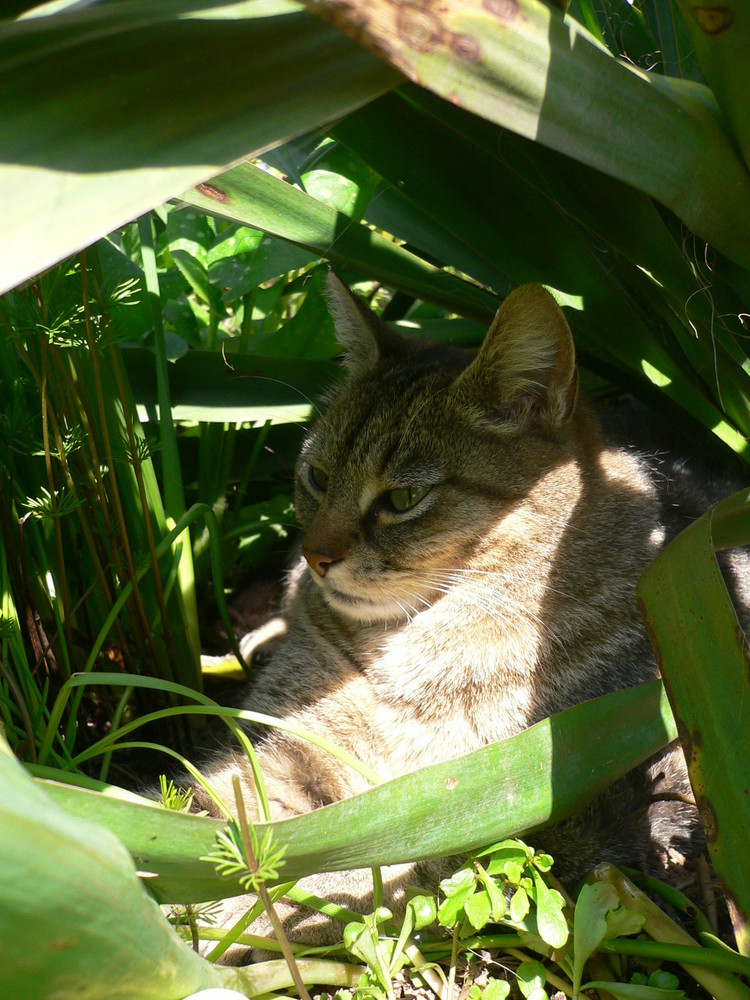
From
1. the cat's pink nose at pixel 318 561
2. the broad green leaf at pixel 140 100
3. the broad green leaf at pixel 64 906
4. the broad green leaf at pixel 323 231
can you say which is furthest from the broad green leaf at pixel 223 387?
the broad green leaf at pixel 64 906

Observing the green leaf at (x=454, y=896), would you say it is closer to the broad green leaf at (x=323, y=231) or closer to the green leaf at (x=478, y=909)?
the green leaf at (x=478, y=909)

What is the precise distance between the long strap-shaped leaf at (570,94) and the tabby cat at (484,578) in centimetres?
41

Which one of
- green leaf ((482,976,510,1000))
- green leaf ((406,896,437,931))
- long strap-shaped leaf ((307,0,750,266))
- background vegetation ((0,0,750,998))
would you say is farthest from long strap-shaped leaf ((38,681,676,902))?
long strap-shaped leaf ((307,0,750,266))

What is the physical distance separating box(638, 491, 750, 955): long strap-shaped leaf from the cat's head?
0.53 meters

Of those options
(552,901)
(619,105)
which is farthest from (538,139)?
(552,901)

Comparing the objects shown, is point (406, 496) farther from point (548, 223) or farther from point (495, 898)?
point (495, 898)

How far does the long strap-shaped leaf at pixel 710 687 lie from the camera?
1209 mm

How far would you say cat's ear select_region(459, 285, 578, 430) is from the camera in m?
1.66

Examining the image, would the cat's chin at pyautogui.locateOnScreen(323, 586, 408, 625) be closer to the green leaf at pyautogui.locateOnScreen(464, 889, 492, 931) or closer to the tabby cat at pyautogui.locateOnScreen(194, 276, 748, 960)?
the tabby cat at pyautogui.locateOnScreen(194, 276, 748, 960)

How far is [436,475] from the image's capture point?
1.84m

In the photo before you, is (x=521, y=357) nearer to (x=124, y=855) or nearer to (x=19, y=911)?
(x=124, y=855)

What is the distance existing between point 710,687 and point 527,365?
764 millimetres

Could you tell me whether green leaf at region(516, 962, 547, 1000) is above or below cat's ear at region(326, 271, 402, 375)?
below

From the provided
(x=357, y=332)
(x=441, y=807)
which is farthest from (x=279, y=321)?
(x=441, y=807)
